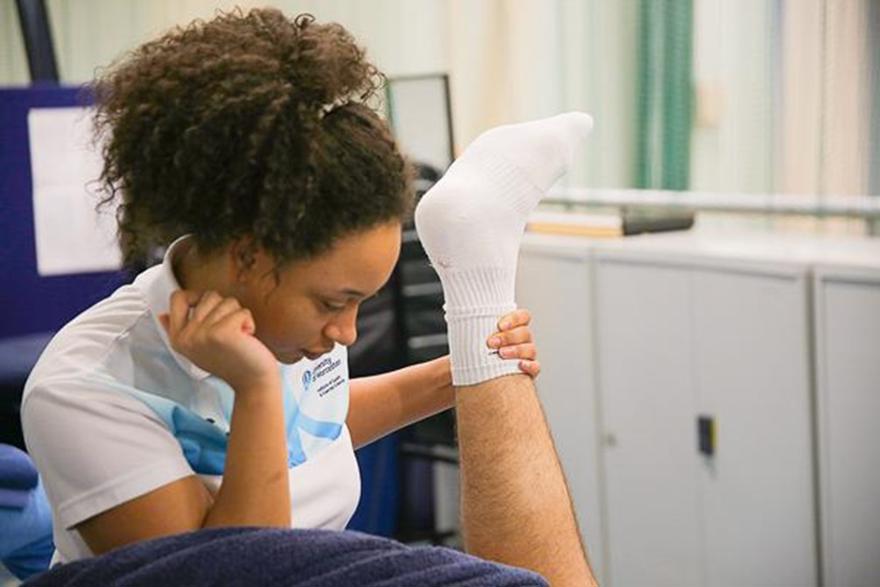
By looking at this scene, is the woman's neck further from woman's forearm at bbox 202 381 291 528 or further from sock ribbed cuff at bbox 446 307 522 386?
sock ribbed cuff at bbox 446 307 522 386

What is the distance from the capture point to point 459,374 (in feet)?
4.86

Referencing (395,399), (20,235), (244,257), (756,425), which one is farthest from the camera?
(756,425)

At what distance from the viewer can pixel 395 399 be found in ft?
5.07

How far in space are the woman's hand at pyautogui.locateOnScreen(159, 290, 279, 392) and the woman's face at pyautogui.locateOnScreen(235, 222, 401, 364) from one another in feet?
0.12

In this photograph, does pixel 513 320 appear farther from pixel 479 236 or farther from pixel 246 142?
pixel 246 142

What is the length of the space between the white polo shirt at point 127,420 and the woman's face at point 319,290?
70 millimetres

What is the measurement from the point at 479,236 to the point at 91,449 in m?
0.53

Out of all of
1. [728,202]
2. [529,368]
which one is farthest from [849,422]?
[529,368]

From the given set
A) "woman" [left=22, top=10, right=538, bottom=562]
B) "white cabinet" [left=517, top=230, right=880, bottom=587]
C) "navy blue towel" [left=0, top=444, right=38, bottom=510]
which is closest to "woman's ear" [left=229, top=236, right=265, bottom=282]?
"woman" [left=22, top=10, right=538, bottom=562]

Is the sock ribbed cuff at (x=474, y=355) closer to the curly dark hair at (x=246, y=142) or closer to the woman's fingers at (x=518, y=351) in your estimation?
the woman's fingers at (x=518, y=351)

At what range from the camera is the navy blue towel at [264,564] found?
104 cm

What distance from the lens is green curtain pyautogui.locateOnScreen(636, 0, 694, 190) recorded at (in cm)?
288

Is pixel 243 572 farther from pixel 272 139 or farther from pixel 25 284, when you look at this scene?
pixel 25 284

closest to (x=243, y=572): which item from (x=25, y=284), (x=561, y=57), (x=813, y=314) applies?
(x=25, y=284)
